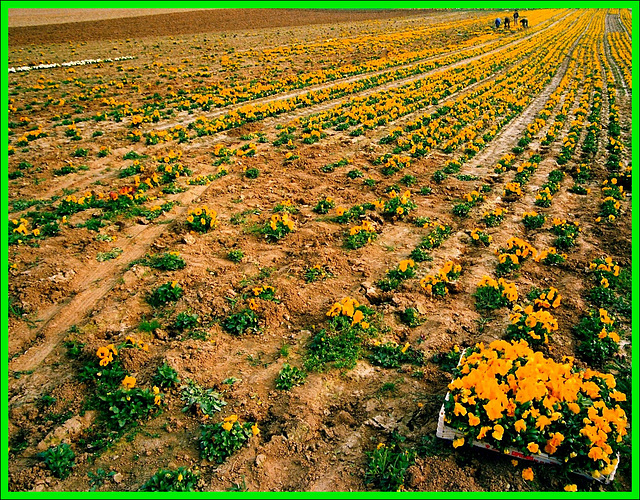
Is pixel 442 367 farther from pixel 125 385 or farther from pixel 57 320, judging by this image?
pixel 57 320

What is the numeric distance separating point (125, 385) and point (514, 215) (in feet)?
30.1

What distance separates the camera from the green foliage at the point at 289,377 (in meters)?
5.67

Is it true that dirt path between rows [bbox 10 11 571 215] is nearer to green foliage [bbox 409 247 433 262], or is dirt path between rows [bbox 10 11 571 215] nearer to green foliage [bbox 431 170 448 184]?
green foliage [bbox 431 170 448 184]

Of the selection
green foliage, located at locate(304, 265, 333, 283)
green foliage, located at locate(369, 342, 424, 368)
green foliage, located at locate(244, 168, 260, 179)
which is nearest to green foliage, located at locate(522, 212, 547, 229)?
green foliage, located at locate(304, 265, 333, 283)

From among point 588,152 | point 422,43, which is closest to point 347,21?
point 422,43

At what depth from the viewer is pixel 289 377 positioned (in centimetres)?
578

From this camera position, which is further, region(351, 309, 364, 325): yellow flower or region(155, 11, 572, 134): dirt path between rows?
region(155, 11, 572, 134): dirt path between rows

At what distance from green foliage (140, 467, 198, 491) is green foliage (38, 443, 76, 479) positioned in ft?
3.17

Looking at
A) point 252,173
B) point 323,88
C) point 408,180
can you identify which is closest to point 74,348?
point 252,173

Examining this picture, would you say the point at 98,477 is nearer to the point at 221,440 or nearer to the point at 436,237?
the point at 221,440

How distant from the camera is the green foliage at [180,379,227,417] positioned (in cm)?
536

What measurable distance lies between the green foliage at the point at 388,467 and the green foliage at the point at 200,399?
2085 mm

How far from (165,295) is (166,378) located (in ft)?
6.38

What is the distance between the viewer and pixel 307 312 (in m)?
7.02
